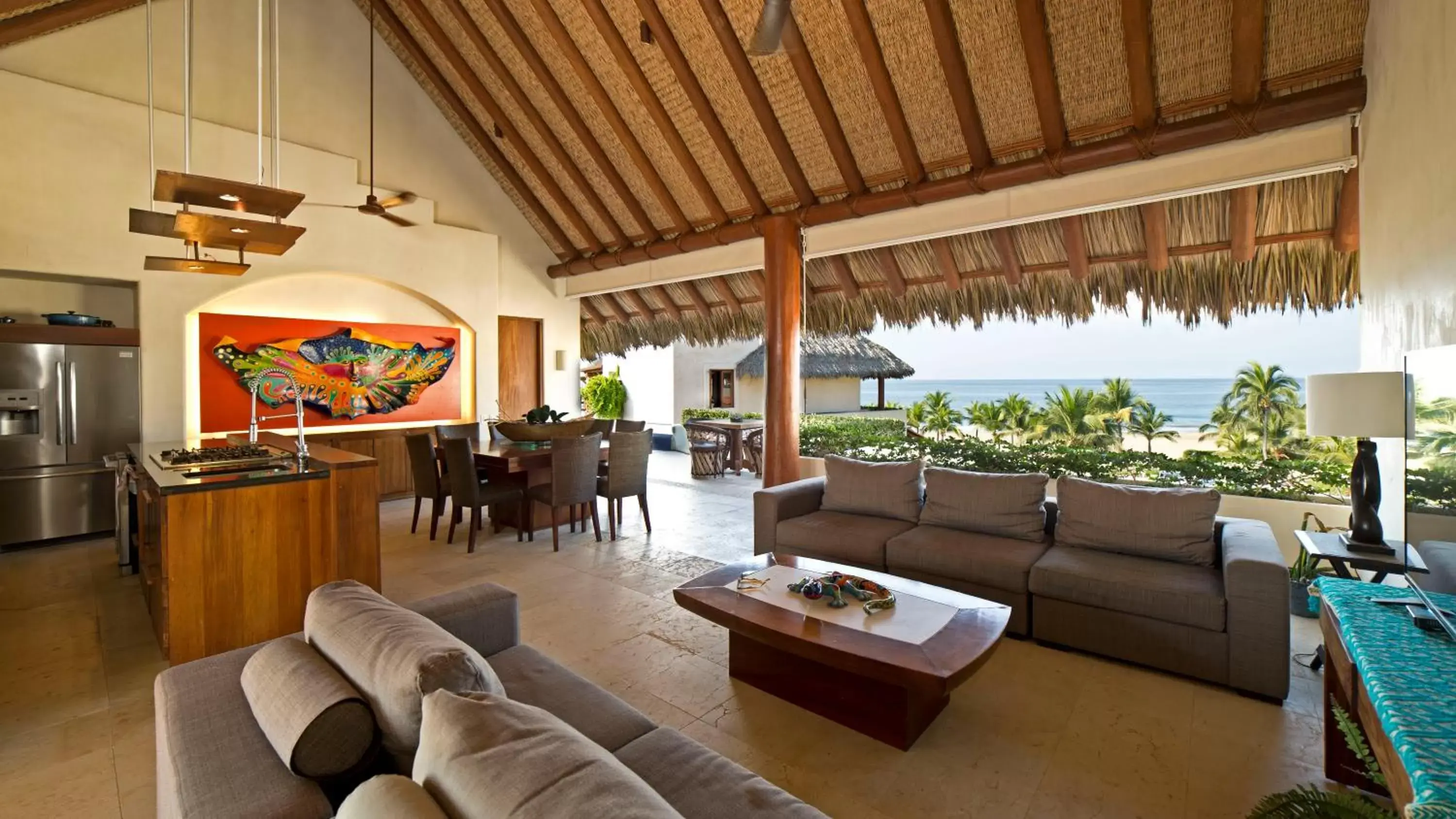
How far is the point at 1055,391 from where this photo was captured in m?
5.53

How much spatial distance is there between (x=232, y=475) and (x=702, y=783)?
9.54 feet

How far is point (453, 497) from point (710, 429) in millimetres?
4843

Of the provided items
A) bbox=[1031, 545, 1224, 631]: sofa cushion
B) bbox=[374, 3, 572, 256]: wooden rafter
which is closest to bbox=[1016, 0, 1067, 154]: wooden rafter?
bbox=[1031, 545, 1224, 631]: sofa cushion

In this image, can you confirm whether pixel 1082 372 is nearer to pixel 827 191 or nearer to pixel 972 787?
pixel 827 191

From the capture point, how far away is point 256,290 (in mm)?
6297

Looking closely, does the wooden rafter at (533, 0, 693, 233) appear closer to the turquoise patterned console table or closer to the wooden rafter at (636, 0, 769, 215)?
the wooden rafter at (636, 0, 769, 215)

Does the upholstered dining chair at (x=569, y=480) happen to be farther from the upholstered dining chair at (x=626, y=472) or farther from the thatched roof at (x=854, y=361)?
the thatched roof at (x=854, y=361)

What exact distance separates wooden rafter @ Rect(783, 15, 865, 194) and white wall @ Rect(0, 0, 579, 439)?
4626 mm

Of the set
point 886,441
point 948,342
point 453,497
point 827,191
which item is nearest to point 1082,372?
point 948,342

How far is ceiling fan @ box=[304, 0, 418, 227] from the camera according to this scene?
5242mm

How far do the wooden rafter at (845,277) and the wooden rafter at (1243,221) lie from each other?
3.06m

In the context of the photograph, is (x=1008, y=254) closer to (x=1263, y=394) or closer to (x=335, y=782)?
(x=1263, y=394)

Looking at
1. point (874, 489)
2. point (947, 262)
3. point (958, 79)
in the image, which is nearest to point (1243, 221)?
point (947, 262)

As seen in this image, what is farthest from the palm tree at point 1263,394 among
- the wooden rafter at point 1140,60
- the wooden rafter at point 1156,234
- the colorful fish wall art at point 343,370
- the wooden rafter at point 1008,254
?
the colorful fish wall art at point 343,370
